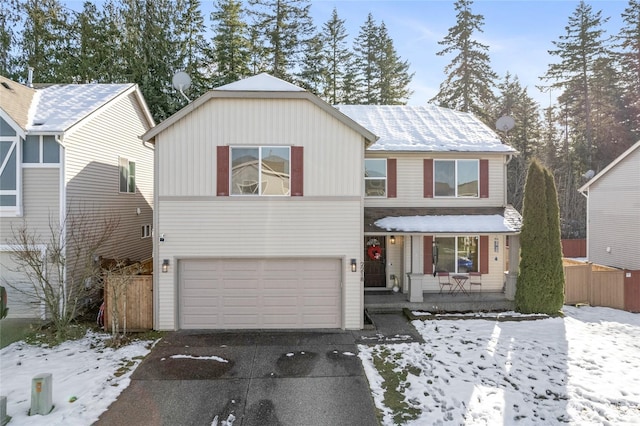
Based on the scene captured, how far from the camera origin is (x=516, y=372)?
23.8ft

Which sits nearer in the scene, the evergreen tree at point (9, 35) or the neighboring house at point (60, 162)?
the neighboring house at point (60, 162)

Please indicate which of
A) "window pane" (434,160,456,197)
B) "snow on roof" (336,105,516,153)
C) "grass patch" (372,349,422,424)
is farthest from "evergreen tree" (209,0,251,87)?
"grass patch" (372,349,422,424)

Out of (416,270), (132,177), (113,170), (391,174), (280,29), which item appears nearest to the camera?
(416,270)

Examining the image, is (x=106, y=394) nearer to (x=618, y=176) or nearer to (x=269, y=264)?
(x=269, y=264)

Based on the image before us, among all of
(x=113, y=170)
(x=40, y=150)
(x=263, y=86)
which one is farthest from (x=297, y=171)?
(x=113, y=170)

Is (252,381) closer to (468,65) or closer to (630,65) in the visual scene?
(468,65)

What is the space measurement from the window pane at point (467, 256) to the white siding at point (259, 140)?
5.33 meters

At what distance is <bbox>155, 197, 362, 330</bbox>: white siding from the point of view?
958 centimetres

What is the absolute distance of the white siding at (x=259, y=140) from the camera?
31.4ft

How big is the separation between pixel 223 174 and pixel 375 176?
5636 mm

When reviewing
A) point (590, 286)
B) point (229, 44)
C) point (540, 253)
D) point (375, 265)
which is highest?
point (229, 44)

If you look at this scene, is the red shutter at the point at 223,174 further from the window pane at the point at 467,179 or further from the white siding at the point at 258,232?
the window pane at the point at 467,179

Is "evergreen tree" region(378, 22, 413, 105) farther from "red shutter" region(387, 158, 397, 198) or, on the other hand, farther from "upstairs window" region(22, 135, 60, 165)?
"upstairs window" region(22, 135, 60, 165)

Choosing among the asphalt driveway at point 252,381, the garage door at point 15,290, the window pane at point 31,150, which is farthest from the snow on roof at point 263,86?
the garage door at point 15,290
